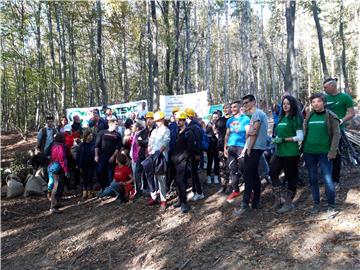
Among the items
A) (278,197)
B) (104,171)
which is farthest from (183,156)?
(104,171)

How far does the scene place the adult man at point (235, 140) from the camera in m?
5.91

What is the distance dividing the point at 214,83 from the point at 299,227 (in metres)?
35.7

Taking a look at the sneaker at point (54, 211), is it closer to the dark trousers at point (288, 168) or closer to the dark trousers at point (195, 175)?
the dark trousers at point (195, 175)

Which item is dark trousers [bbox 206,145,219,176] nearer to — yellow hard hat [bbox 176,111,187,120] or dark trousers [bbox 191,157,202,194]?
dark trousers [bbox 191,157,202,194]

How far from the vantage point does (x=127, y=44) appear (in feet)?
88.0

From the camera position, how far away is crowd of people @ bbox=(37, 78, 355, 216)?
16.1 ft

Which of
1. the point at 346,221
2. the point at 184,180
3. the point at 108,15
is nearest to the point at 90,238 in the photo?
the point at 184,180

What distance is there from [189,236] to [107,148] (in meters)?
3.30

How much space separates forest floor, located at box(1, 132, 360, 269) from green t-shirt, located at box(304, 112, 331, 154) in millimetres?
1022

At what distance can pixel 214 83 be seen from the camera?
39.6m

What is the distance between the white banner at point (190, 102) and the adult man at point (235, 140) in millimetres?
5998

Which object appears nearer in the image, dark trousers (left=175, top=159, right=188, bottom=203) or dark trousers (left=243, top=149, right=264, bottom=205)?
dark trousers (left=243, top=149, right=264, bottom=205)

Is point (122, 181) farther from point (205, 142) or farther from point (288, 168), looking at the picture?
point (288, 168)

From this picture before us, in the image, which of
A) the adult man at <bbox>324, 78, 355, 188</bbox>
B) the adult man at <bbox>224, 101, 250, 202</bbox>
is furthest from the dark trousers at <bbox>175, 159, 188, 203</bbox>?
the adult man at <bbox>324, 78, 355, 188</bbox>
